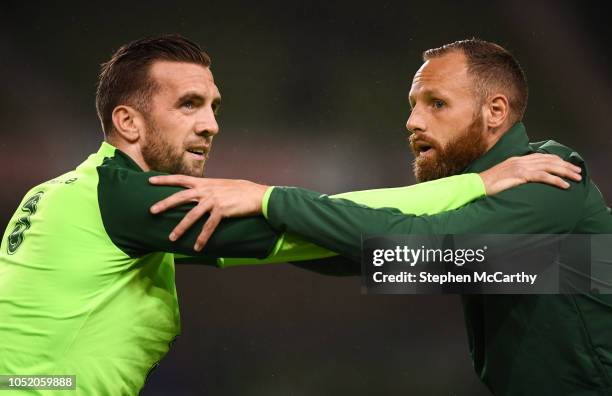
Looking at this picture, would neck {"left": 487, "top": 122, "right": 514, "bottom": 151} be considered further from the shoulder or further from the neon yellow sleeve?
the neon yellow sleeve

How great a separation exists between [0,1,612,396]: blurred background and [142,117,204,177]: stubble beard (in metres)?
1.29

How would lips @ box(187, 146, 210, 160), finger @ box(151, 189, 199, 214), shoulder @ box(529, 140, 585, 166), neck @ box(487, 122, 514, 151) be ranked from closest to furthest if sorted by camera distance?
1. finger @ box(151, 189, 199, 214)
2. shoulder @ box(529, 140, 585, 166)
3. lips @ box(187, 146, 210, 160)
4. neck @ box(487, 122, 514, 151)

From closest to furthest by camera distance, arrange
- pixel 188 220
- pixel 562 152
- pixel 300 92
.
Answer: pixel 188 220 < pixel 562 152 < pixel 300 92

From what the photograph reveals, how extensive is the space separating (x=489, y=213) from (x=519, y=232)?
9cm

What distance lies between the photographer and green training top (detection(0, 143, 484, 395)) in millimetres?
1395

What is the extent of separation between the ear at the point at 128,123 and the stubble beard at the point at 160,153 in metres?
0.02

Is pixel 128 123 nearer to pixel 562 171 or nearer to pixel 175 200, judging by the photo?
pixel 175 200

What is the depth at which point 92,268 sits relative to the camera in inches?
55.7

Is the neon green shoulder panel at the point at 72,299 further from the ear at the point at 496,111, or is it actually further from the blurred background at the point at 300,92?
the blurred background at the point at 300,92

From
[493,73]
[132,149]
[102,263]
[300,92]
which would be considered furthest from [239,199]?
[300,92]

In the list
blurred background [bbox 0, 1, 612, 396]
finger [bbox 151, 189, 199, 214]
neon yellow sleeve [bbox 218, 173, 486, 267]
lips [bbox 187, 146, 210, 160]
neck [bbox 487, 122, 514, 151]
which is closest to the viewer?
finger [bbox 151, 189, 199, 214]

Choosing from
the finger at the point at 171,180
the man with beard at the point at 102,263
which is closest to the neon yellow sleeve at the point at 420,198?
the man with beard at the point at 102,263

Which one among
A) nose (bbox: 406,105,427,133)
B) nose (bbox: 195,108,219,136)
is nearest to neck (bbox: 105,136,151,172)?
nose (bbox: 195,108,219,136)

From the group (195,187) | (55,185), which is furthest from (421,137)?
(55,185)
